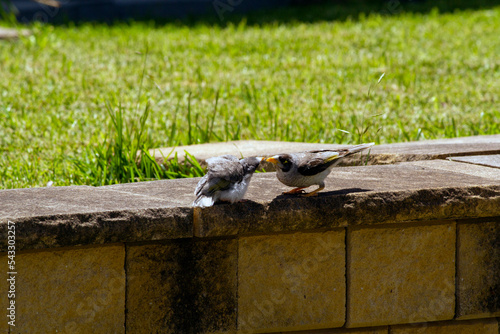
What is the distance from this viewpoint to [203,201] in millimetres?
2102

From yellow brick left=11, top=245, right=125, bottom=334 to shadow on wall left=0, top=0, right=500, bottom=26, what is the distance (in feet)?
25.2

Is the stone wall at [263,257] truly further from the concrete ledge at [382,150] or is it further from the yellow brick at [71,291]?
the concrete ledge at [382,150]

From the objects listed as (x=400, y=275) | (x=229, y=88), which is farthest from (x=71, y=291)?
(x=229, y=88)

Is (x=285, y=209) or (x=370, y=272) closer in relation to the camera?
(x=285, y=209)

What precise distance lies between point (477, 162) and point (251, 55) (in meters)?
4.60

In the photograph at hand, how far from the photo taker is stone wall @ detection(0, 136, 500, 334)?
6.86ft

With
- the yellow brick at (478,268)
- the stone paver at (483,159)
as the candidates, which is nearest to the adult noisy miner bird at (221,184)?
the yellow brick at (478,268)

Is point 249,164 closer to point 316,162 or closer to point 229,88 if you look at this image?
point 316,162

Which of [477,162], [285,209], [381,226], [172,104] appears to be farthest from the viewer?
[172,104]

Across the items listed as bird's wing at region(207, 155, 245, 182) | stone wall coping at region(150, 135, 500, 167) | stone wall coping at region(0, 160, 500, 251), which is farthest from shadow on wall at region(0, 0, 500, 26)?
bird's wing at region(207, 155, 245, 182)

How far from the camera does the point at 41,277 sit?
209 cm

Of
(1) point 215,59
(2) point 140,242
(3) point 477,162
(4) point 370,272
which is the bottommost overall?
(4) point 370,272

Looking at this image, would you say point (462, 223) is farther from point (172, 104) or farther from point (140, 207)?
point (172, 104)

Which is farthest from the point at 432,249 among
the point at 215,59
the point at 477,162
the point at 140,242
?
the point at 215,59
